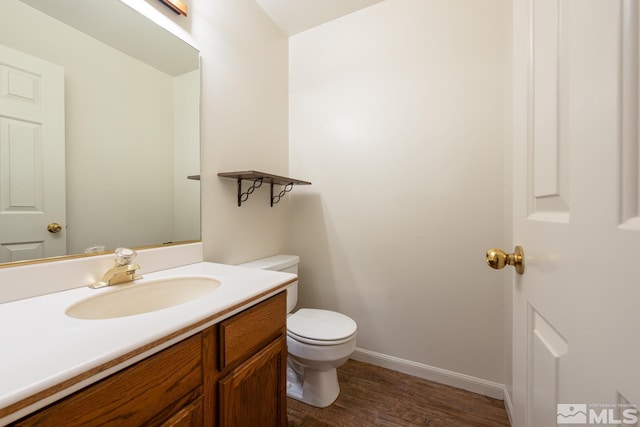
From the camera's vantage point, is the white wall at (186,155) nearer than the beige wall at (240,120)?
Yes

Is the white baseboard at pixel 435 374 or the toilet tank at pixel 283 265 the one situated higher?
the toilet tank at pixel 283 265

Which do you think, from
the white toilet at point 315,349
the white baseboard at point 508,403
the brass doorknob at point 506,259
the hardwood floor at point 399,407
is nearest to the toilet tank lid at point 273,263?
the white toilet at point 315,349

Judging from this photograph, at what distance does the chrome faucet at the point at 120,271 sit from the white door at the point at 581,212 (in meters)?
1.17

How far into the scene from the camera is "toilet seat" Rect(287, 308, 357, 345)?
129 cm

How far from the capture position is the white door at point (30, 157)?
75cm

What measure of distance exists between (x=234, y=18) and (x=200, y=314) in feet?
5.52

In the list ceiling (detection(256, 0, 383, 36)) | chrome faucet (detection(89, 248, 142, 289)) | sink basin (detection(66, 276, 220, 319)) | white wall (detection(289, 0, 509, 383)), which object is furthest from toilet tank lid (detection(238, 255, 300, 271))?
ceiling (detection(256, 0, 383, 36))

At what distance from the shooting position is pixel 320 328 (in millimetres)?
1388

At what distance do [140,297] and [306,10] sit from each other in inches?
78.3

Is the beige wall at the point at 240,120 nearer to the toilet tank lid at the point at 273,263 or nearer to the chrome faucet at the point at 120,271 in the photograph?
the toilet tank lid at the point at 273,263

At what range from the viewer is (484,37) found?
57.1 inches

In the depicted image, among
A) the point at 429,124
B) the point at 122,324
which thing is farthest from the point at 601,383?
the point at 429,124

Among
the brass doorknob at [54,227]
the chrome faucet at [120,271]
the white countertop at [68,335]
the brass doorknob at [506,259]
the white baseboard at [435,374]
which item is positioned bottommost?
the white baseboard at [435,374]

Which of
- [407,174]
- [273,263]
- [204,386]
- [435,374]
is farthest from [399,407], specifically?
[407,174]
